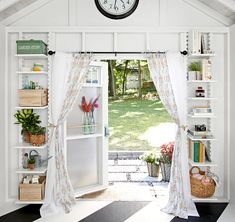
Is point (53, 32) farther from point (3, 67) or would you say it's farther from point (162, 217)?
point (162, 217)

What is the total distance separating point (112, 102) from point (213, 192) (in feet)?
11.6

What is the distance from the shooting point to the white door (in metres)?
4.36

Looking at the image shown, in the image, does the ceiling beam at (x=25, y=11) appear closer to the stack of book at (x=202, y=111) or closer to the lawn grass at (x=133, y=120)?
the stack of book at (x=202, y=111)

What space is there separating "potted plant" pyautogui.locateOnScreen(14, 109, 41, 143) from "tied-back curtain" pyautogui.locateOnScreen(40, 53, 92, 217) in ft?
0.71

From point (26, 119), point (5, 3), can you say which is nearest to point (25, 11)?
point (5, 3)

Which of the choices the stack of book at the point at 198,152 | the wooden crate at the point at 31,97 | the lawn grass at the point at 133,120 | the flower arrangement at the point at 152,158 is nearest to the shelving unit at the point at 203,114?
the stack of book at the point at 198,152

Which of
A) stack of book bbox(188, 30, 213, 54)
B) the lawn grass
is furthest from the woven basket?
the lawn grass

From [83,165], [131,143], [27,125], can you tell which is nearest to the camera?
[27,125]

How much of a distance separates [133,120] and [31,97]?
3.37m

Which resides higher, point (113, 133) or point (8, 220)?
point (113, 133)

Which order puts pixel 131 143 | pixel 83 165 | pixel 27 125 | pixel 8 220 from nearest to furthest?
pixel 8 220 < pixel 27 125 < pixel 83 165 < pixel 131 143

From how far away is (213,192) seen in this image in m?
3.94

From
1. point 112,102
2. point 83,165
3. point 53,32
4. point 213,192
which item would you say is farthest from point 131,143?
point 53,32

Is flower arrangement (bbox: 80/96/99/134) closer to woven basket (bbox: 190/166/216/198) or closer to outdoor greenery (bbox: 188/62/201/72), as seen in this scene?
outdoor greenery (bbox: 188/62/201/72)
